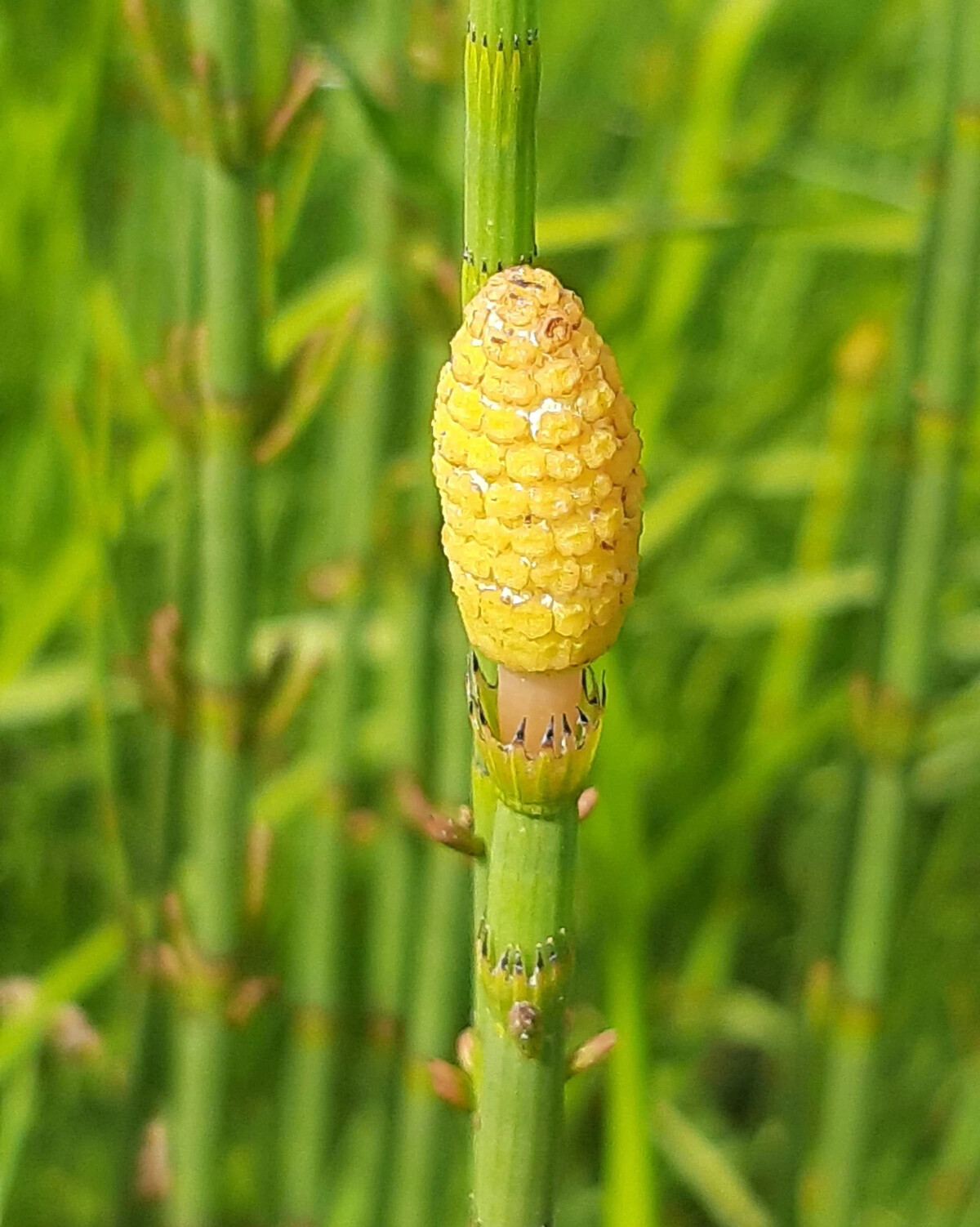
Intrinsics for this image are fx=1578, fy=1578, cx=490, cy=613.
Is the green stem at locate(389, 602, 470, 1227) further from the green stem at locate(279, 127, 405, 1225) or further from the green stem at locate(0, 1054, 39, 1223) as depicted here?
the green stem at locate(0, 1054, 39, 1223)

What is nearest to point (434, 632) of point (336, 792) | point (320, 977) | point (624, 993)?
point (336, 792)

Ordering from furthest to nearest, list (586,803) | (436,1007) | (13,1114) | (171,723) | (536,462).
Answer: (436,1007) < (171,723) < (13,1114) < (586,803) < (536,462)

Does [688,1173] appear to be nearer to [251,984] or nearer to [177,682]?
[251,984]

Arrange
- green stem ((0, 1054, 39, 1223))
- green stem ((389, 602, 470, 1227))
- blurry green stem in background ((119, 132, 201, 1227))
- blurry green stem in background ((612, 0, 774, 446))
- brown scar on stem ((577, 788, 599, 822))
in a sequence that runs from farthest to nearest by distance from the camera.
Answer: blurry green stem in background ((612, 0, 774, 446))
green stem ((389, 602, 470, 1227))
blurry green stem in background ((119, 132, 201, 1227))
green stem ((0, 1054, 39, 1223))
brown scar on stem ((577, 788, 599, 822))

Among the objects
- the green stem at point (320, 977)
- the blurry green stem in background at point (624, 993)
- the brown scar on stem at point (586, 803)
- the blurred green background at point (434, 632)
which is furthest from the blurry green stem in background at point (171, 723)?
the brown scar on stem at point (586, 803)

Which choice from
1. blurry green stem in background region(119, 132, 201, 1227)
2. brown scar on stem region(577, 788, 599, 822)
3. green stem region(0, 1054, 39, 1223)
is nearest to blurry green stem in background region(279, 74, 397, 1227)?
blurry green stem in background region(119, 132, 201, 1227)

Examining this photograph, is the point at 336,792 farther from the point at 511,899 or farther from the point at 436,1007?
the point at 511,899

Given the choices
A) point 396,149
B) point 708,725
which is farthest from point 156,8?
point 708,725
